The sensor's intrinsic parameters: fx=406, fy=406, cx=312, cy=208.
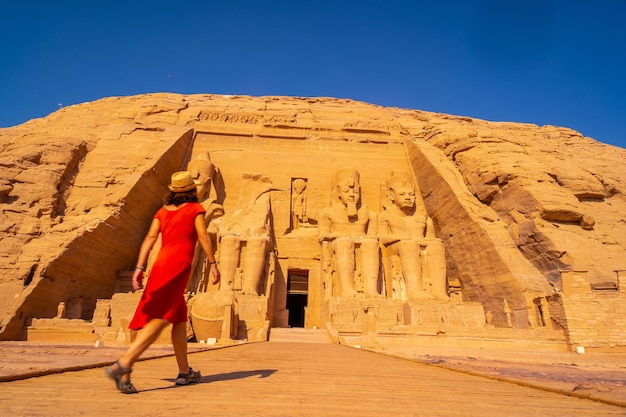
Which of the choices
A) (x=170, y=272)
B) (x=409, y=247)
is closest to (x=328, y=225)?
(x=409, y=247)

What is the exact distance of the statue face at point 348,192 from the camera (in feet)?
38.9

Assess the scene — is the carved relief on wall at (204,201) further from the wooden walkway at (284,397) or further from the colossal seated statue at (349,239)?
the wooden walkway at (284,397)

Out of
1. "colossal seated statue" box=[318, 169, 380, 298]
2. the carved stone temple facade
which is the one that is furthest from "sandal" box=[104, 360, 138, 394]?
"colossal seated statue" box=[318, 169, 380, 298]

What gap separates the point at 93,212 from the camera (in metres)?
9.82

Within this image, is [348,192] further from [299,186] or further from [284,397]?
[284,397]

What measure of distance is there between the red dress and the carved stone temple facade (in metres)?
5.37

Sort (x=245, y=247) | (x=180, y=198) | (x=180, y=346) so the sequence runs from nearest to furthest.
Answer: (x=180, y=346), (x=180, y=198), (x=245, y=247)

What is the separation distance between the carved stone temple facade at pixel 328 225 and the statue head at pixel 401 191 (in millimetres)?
68

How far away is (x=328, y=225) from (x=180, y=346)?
9392mm

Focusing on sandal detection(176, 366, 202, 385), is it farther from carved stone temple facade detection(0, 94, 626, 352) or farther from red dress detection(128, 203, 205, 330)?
carved stone temple facade detection(0, 94, 626, 352)

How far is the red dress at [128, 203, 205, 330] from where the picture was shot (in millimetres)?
2143

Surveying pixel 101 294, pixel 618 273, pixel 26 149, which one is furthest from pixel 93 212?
pixel 618 273

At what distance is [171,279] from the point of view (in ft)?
7.09

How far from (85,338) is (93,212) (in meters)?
3.26
